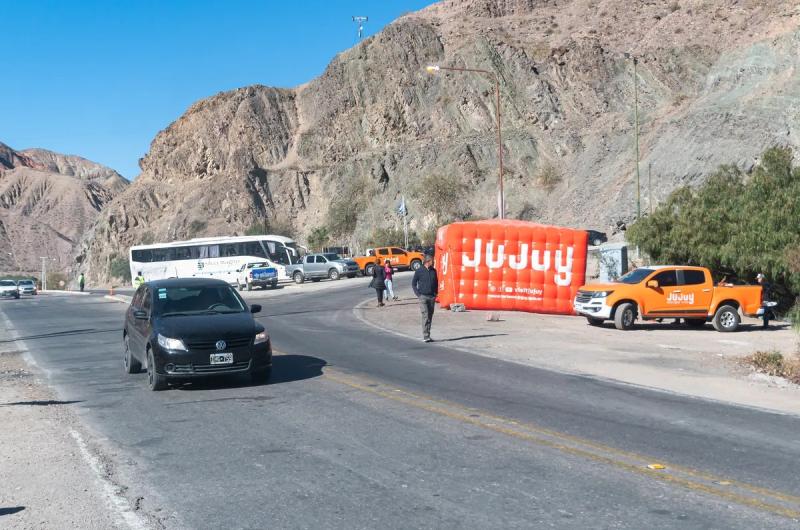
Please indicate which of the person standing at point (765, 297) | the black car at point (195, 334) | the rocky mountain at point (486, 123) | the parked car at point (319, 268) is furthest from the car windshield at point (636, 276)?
the rocky mountain at point (486, 123)

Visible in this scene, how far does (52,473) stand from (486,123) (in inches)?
3513

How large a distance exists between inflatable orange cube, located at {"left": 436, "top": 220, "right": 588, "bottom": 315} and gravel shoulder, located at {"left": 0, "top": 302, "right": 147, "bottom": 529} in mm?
17538

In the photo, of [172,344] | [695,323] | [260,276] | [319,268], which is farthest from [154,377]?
[319,268]

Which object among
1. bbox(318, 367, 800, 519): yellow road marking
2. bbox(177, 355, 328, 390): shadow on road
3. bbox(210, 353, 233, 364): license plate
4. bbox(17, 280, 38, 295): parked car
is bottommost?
bbox(17, 280, 38, 295): parked car

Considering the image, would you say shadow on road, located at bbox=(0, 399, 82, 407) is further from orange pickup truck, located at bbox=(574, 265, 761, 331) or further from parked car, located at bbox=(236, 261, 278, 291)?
parked car, located at bbox=(236, 261, 278, 291)

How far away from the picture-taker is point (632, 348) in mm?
18484

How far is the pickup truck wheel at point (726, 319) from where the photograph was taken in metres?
22.9

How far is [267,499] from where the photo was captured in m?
6.73

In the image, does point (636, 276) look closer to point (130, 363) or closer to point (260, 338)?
point (260, 338)

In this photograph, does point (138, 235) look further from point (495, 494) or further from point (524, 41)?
point (495, 494)

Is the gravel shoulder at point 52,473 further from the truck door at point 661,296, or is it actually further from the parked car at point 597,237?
the parked car at point 597,237

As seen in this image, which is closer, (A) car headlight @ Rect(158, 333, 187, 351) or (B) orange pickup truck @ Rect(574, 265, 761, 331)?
(A) car headlight @ Rect(158, 333, 187, 351)

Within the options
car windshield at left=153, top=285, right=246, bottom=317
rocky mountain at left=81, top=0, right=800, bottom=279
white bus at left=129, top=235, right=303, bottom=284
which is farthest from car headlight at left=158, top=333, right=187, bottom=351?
rocky mountain at left=81, top=0, right=800, bottom=279

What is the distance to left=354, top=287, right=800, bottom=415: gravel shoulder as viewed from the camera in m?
13.1
